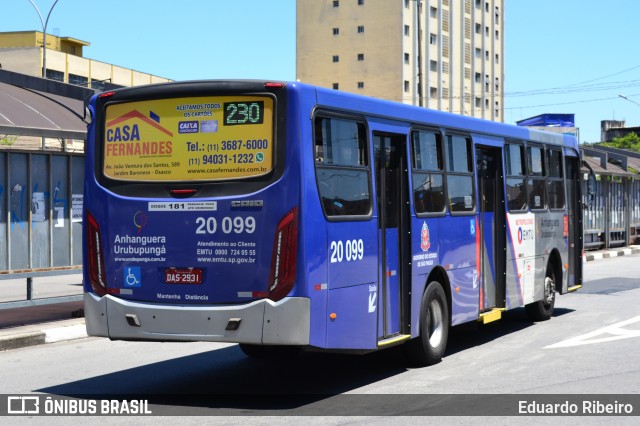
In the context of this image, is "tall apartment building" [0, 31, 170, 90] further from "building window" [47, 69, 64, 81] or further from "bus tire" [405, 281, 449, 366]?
"bus tire" [405, 281, 449, 366]

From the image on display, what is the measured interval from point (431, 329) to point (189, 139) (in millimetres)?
3880

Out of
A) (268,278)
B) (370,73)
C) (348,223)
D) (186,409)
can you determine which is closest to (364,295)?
(348,223)

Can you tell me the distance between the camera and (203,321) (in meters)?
8.56

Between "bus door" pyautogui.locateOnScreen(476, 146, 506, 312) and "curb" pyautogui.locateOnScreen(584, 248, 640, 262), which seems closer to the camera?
"bus door" pyautogui.locateOnScreen(476, 146, 506, 312)

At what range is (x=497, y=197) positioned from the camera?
1336 centimetres

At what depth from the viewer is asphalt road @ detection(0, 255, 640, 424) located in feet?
29.0

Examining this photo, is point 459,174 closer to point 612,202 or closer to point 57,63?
point 612,202

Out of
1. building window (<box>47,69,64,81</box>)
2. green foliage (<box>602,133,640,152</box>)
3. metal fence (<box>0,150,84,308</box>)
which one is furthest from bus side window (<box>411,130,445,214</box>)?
green foliage (<box>602,133,640,152</box>)

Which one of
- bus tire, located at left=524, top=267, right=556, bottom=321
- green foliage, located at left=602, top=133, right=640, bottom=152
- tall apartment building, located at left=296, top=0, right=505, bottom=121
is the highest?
tall apartment building, located at left=296, top=0, right=505, bottom=121

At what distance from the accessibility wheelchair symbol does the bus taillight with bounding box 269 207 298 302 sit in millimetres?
1389

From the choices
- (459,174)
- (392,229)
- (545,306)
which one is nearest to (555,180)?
(545,306)

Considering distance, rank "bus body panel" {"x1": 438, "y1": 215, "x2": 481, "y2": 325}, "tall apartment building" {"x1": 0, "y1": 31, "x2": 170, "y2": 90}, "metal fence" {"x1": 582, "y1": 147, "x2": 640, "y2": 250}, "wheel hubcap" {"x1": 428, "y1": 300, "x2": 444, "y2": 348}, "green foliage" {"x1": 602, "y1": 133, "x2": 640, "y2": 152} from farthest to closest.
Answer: "green foliage" {"x1": 602, "y1": 133, "x2": 640, "y2": 152} → "tall apartment building" {"x1": 0, "y1": 31, "x2": 170, "y2": 90} → "metal fence" {"x1": 582, "y1": 147, "x2": 640, "y2": 250} → "bus body panel" {"x1": 438, "y1": 215, "x2": 481, "y2": 325} → "wheel hubcap" {"x1": 428, "y1": 300, "x2": 444, "y2": 348}

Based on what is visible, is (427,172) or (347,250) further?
(427,172)

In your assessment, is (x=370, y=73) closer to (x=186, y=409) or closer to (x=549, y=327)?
(x=549, y=327)
